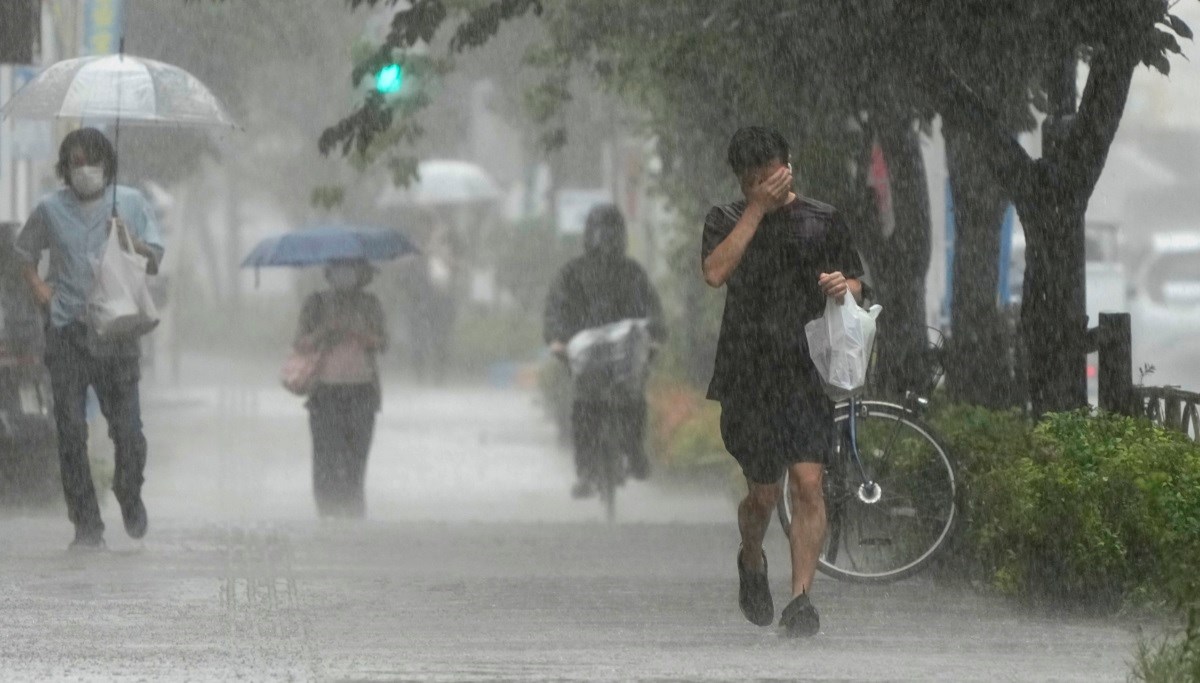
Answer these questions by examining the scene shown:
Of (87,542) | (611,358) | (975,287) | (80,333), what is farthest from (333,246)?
(975,287)

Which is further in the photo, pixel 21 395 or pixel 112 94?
pixel 21 395

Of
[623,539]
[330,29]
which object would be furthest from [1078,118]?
[330,29]

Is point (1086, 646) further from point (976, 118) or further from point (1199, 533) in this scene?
point (976, 118)

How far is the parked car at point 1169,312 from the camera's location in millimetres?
33156

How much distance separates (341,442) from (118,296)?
4.28m

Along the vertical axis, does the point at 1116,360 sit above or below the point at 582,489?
above

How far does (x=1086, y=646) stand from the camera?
7906mm

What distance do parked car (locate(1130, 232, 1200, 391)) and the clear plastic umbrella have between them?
22.7 m

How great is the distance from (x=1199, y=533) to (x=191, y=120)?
6225 millimetres

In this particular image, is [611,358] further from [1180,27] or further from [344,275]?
[1180,27]

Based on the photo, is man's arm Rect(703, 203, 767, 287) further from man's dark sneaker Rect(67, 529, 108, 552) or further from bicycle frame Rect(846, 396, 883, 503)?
man's dark sneaker Rect(67, 529, 108, 552)

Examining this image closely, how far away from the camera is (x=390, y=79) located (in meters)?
12.7

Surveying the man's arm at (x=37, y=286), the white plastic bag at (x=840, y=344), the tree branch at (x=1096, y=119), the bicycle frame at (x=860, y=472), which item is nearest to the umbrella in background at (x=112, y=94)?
the man's arm at (x=37, y=286)

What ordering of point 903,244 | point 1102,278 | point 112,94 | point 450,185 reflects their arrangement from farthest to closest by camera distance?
1. point 450,185
2. point 1102,278
3. point 903,244
4. point 112,94
